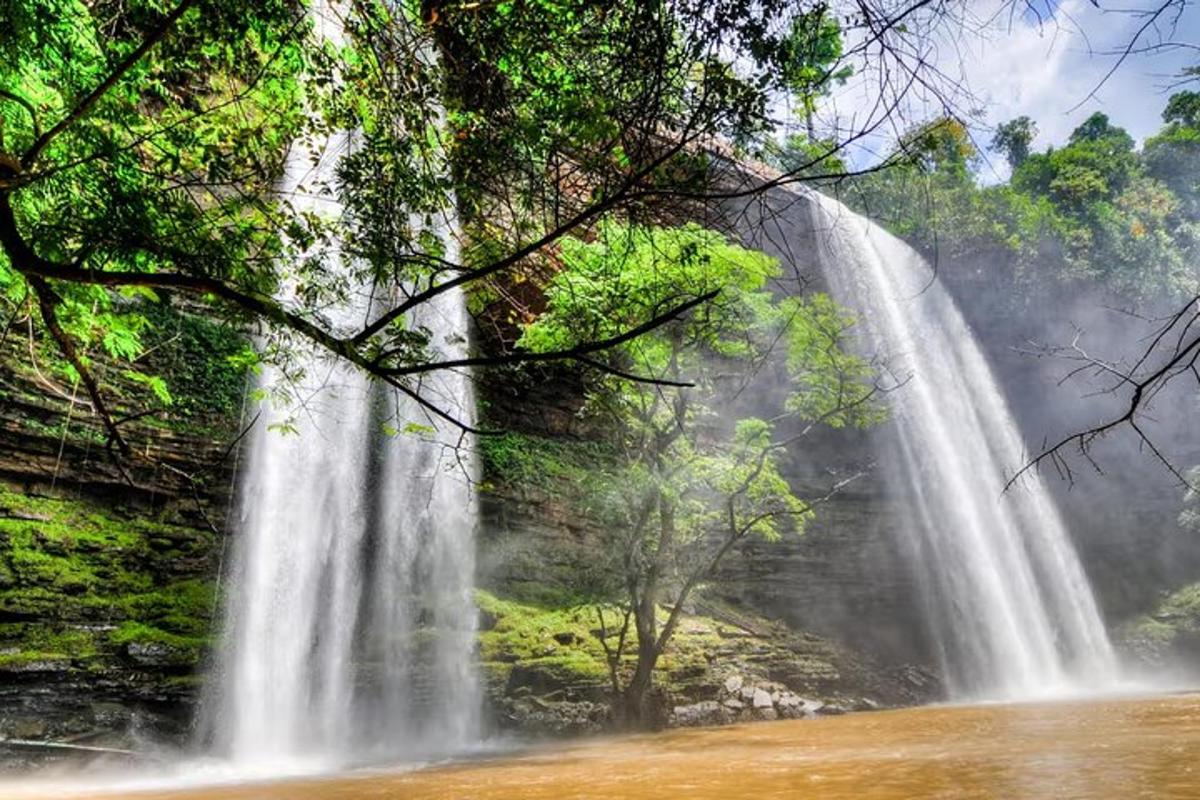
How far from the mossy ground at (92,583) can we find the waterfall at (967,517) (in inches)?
490

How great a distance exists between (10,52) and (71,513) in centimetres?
863

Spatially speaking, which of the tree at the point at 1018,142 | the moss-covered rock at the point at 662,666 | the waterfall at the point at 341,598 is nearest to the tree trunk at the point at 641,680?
the moss-covered rock at the point at 662,666

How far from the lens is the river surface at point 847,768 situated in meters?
3.90

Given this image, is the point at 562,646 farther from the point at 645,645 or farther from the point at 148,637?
the point at 148,637

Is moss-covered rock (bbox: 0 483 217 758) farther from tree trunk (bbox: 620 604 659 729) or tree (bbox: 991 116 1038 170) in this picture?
tree (bbox: 991 116 1038 170)

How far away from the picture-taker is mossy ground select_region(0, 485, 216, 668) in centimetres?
803

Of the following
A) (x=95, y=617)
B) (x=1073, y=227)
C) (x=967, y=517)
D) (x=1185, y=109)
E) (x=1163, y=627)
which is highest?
(x=1185, y=109)

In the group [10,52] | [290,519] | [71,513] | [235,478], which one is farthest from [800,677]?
[10,52]

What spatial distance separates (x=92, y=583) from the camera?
28.4 feet

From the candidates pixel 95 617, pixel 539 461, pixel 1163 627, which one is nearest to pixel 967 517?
pixel 1163 627

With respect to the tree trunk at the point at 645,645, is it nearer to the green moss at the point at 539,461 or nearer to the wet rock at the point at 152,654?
the green moss at the point at 539,461

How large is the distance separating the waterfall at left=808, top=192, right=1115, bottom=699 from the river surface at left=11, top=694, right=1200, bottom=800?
698cm

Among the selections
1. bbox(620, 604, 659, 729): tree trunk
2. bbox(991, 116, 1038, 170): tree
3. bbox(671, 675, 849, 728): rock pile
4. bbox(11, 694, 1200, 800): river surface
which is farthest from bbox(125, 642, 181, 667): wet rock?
bbox(991, 116, 1038, 170): tree

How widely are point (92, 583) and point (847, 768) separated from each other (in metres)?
8.50
